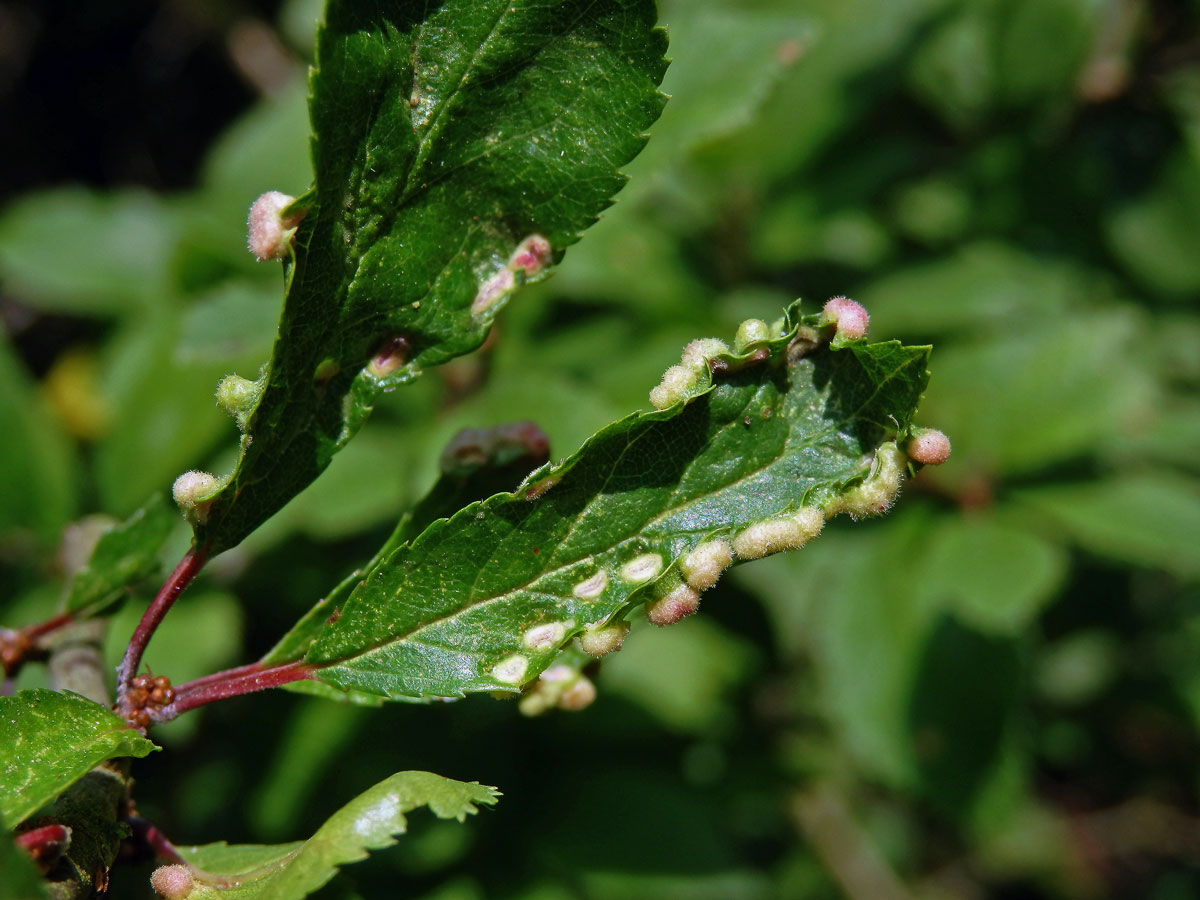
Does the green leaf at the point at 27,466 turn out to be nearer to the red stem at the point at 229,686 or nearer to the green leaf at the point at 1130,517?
the red stem at the point at 229,686

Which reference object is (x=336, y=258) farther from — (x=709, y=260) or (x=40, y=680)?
(x=709, y=260)

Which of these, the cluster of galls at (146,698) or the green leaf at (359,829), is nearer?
the green leaf at (359,829)

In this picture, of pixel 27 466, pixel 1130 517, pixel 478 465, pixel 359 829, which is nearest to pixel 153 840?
pixel 359 829

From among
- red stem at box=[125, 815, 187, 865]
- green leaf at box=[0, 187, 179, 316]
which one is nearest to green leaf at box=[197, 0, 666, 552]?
red stem at box=[125, 815, 187, 865]

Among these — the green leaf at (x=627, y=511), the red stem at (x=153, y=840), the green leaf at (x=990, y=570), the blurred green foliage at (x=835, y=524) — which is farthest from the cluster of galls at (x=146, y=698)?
the green leaf at (x=990, y=570)

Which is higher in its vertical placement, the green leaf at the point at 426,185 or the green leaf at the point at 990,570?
the green leaf at the point at 426,185

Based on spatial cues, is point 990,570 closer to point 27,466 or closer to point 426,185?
point 426,185

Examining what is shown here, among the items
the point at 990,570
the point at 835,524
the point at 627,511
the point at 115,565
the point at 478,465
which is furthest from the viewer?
the point at 835,524
